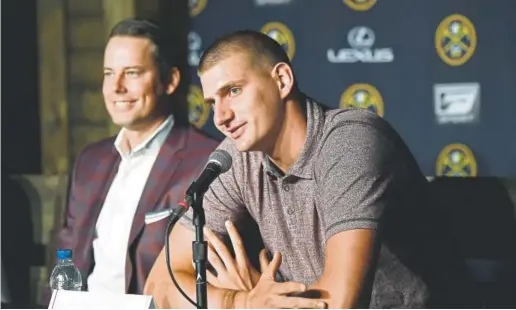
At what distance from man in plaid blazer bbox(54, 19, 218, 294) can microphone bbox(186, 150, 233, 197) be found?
0.73 meters

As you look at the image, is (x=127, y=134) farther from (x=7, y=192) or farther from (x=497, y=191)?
(x=497, y=191)

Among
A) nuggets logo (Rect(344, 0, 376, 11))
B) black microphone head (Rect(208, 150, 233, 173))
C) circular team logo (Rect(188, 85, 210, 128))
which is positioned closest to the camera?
black microphone head (Rect(208, 150, 233, 173))

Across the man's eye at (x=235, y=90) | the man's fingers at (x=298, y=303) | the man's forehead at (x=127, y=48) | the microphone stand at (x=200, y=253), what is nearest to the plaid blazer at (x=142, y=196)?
the man's eye at (x=235, y=90)

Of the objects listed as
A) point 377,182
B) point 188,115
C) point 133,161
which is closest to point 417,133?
point 377,182

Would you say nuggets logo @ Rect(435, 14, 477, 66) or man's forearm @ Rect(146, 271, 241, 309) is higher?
nuggets logo @ Rect(435, 14, 477, 66)

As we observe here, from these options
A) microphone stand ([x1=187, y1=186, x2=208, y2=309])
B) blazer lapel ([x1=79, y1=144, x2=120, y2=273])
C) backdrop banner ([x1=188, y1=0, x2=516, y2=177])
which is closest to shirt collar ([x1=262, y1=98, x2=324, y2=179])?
backdrop banner ([x1=188, y1=0, x2=516, y2=177])

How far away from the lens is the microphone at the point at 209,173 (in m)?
3.28

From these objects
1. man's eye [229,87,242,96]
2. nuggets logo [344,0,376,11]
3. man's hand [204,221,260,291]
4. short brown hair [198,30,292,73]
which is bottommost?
man's hand [204,221,260,291]

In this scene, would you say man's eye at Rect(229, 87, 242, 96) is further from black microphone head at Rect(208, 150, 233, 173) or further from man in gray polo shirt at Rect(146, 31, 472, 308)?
black microphone head at Rect(208, 150, 233, 173)

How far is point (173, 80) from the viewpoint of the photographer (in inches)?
167

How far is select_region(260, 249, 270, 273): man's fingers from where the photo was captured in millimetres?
4053

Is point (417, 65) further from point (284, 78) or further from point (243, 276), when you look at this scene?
point (243, 276)

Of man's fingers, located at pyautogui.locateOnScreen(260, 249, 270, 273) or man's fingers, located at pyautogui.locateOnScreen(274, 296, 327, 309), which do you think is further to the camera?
man's fingers, located at pyautogui.locateOnScreen(260, 249, 270, 273)

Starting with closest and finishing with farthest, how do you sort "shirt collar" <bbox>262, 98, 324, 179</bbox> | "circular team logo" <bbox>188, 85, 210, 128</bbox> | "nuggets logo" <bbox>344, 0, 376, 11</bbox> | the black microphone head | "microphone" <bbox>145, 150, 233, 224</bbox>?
"microphone" <bbox>145, 150, 233, 224</bbox>
the black microphone head
"shirt collar" <bbox>262, 98, 324, 179</bbox>
"nuggets logo" <bbox>344, 0, 376, 11</bbox>
"circular team logo" <bbox>188, 85, 210, 128</bbox>
